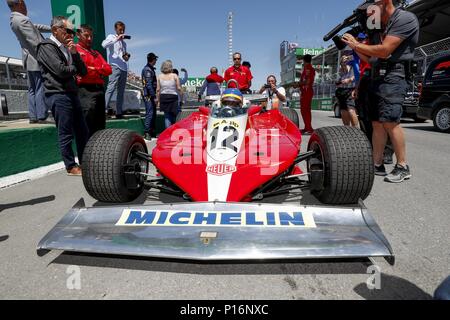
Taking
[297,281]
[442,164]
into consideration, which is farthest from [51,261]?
[442,164]

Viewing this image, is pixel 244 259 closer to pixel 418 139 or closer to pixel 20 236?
pixel 20 236

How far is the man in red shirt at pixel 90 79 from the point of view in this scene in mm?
3973

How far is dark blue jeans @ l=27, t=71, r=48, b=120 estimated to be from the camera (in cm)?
502

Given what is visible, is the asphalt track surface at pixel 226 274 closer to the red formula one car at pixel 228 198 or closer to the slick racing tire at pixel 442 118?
the red formula one car at pixel 228 198

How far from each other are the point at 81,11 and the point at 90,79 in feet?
9.24

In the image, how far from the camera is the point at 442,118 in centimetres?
793

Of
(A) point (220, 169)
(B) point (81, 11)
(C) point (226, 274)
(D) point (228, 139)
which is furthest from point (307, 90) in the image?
(C) point (226, 274)

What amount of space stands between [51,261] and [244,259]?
112 cm

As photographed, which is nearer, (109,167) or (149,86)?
(109,167)

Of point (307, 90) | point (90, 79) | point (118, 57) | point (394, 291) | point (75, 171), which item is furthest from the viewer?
point (307, 90)

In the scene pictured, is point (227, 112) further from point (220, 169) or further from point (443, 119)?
point (443, 119)

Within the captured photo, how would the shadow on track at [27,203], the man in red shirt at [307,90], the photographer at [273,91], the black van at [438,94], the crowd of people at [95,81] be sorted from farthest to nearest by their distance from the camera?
the black van at [438,94]
the man in red shirt at [307,90]
the photographer at [273,91]
the crowd of people at [95,81]
the shadow on track at [27,203]

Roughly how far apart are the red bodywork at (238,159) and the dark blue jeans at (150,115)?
12.7 feet

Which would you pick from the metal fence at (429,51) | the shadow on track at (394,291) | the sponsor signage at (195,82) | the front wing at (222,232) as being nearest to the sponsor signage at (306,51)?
the sponsor signage at (195,82)
